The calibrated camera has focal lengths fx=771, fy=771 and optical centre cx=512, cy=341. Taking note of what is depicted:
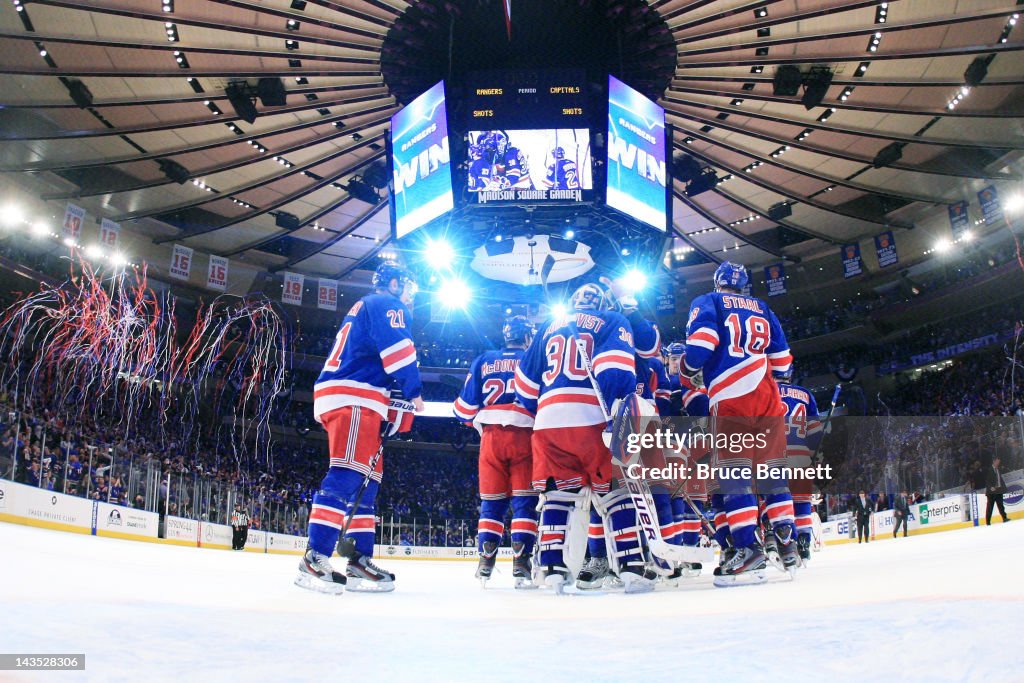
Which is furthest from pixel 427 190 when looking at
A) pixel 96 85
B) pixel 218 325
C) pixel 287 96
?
pixel 218 325

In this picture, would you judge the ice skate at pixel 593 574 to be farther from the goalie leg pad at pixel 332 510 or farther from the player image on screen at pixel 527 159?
the player image on screen at pixel 527 159

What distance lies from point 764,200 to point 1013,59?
279 inches

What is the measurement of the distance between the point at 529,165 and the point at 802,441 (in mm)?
9216

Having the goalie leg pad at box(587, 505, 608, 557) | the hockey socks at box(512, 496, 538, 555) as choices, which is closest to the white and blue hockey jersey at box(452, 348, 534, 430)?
the hockey socks at box(512, 496, 538, 555)

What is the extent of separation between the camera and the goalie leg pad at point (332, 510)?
5070mm

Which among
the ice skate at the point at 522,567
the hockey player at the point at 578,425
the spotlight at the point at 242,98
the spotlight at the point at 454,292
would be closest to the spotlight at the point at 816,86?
the spotlight at the point at 454,292

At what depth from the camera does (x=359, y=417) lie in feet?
17.8

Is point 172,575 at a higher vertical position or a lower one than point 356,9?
lower

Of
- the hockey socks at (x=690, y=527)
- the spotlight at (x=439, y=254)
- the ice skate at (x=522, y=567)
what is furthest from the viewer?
the spotlight at (x=439, y=254)

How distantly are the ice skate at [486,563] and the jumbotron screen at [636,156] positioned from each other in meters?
9.06

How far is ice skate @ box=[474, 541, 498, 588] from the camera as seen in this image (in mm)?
7043

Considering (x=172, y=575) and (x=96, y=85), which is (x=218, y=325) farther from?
(x=172, y=575)

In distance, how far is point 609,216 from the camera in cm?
1595

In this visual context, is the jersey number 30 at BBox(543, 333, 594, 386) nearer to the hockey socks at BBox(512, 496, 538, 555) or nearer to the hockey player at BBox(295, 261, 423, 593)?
the hockey player at BBox(295, 261, 423, 593)
